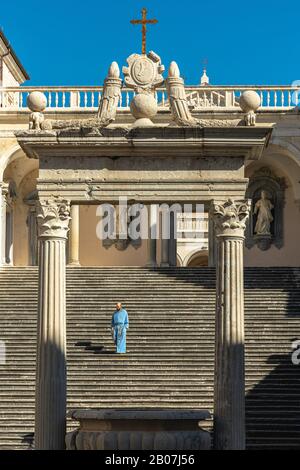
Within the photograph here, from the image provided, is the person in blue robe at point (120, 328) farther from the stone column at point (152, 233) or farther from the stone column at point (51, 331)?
the stone column at point (152, 233)

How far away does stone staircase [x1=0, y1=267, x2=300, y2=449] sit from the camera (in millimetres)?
26984

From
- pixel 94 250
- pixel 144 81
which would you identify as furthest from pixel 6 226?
pixel 144 81

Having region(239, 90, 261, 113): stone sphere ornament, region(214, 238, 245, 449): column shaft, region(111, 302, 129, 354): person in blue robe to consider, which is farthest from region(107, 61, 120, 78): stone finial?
region(111, 302, 129, 354): person in blue robe

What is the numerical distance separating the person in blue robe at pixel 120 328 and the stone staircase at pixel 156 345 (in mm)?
232

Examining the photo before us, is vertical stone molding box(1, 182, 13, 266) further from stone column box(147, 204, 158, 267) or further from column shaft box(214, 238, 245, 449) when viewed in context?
column shaft box(214, 238, 245, 449)

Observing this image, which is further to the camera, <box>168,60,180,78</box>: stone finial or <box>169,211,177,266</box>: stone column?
<box>169,211,177,266</box>: stone column

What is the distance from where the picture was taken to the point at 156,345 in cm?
3009

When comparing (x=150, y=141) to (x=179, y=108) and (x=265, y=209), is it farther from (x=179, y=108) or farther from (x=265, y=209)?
(x=265, y=209)

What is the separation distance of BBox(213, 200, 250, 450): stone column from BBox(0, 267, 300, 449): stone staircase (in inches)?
156

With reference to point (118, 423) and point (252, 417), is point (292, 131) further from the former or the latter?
point (118, 423)

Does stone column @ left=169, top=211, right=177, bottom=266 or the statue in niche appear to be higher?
the statue in niche

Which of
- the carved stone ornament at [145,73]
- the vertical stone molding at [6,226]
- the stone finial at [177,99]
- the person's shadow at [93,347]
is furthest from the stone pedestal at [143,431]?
the vertical stone molding at [6,226]

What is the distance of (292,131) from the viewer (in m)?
39.0

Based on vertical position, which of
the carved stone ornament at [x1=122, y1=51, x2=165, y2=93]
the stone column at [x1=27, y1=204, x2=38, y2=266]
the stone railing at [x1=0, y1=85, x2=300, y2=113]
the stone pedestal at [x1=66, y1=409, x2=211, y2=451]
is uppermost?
the stone railing at [x1=0, y1=85, x2=300, y2=113]
